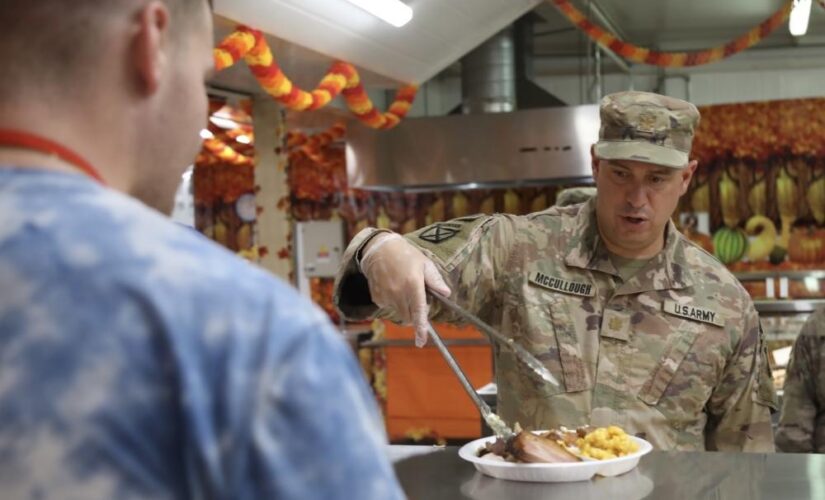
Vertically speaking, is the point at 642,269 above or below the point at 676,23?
below

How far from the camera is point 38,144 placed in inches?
24.0

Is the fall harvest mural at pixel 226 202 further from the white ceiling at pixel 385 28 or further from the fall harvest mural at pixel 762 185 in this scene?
the fall harvest mural at pixel 762 185

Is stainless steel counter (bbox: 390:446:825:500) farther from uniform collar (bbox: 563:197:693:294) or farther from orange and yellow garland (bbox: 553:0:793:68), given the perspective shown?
orange and yellow garland (bbox: 553:0:793:68)

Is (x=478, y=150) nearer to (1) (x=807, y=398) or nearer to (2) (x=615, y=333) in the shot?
(1) (x=807, y=398)

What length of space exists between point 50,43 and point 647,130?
171 cm

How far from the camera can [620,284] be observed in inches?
84.7

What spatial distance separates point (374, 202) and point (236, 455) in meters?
7.89

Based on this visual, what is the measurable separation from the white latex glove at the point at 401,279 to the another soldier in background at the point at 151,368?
3.39 feet

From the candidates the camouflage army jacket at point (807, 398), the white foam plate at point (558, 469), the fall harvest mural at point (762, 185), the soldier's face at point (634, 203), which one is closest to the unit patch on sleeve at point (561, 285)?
the soldier's face at point (634, 203)

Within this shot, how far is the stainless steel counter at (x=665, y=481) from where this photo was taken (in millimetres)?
1370

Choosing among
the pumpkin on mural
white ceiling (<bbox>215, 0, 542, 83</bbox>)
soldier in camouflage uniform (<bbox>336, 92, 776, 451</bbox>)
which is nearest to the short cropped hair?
soldier in camouflage uniform (<bbox>336, 92, 776, 451</bbox>)

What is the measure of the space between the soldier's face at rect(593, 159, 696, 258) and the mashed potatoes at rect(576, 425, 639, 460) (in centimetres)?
66

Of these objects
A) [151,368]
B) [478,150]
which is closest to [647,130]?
[151,368]

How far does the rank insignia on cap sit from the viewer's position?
2084 millimetres
